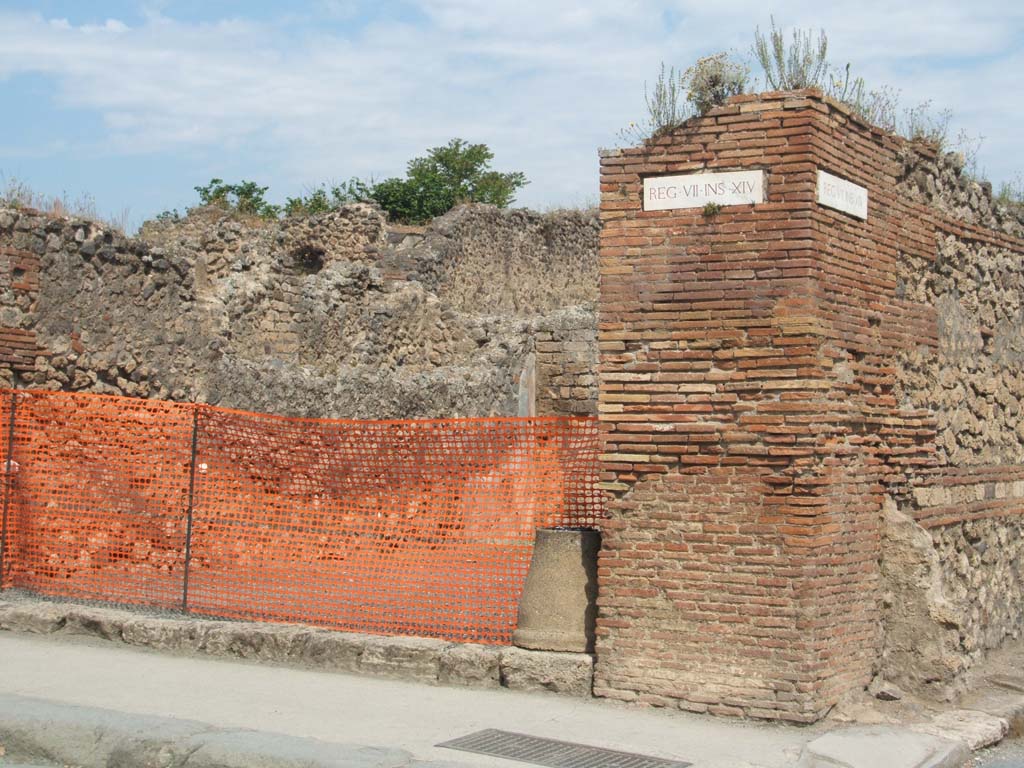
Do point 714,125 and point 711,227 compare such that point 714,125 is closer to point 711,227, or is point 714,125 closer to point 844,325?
point 711,227

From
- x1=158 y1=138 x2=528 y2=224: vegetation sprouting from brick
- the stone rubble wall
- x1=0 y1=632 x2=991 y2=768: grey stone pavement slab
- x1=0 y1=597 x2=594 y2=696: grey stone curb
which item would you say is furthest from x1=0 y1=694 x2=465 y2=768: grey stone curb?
x1=158 y1=138 x2=528 y2=224: vegetation sprouting from brick

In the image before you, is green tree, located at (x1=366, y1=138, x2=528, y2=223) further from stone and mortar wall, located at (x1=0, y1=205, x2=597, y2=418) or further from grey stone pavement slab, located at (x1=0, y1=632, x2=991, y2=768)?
grey stone pavement slab, located at (x1=0, y1=632, x2=991, y2=768)

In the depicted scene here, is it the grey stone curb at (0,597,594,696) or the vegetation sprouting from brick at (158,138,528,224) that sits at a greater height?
the vegetation sprouting from brick at (158,138,528,224)

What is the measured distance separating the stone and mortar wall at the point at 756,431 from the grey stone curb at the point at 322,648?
1.48ft

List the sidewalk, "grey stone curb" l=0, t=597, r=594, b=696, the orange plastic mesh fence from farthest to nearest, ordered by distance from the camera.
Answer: the orange plastic mesh fence
"grey stone curb" l=0, t=597, r=594, b=696
the sidewalk

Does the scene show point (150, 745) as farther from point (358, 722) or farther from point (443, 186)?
point (443, 186)

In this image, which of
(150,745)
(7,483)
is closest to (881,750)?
(150,745)

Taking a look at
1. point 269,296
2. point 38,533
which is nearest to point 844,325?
point 38,533

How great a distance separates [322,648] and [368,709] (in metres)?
1.24

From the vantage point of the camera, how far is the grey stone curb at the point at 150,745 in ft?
19.1

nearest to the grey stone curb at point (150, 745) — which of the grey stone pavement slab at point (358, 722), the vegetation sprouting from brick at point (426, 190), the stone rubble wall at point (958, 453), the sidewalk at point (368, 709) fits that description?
the grey stone pavement slab at point (358, 722)

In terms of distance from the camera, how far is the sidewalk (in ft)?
20.6

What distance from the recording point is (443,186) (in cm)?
3919

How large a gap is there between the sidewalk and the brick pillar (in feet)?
1.18
